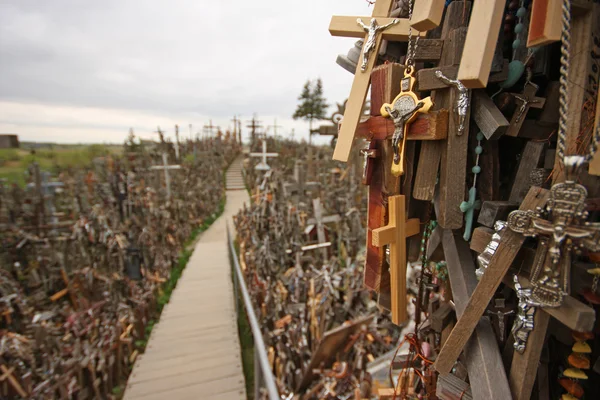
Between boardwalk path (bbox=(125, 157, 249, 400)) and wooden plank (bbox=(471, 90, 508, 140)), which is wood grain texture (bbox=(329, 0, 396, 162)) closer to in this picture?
wooden plank (bbox=(471, 90, 508, 140))

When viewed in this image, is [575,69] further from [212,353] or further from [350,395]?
[212,353]

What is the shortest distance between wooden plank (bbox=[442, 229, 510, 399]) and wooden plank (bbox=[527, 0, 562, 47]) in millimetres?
731

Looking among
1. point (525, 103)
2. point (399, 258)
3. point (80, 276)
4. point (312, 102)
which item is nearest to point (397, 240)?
point (399, 258)

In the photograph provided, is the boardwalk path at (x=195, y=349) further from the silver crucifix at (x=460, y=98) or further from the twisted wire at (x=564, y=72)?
the twisted wire at (x=564, y=72)

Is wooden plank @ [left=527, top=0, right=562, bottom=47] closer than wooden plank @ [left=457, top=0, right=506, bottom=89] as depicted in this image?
Yes

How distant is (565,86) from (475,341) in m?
0.88

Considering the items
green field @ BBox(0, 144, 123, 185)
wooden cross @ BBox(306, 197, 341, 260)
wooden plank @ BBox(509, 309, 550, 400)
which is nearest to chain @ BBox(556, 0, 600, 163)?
wooden plank @ BBox(509, 309, 550, 400)

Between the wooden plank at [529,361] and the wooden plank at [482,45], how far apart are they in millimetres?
750

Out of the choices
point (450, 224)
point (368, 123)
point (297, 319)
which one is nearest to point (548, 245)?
point (450, 224)

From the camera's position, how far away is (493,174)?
1220 millimetres

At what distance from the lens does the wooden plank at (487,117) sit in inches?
41.4

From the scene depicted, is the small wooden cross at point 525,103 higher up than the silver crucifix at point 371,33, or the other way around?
the silver crucifix at point 371,33

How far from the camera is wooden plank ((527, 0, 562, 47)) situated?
863mm

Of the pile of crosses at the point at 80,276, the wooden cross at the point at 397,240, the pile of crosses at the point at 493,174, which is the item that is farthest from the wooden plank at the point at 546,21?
the pile of crosses at the point at 80,276
